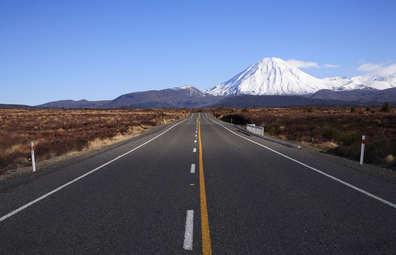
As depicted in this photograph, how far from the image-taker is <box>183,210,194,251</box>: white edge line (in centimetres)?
410

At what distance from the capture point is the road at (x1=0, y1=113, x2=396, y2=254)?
163 inches

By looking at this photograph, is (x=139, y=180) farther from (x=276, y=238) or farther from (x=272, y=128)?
(x=272, y=128)

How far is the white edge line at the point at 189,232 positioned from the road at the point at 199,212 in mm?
16

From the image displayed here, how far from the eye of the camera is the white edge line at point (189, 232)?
4102mm

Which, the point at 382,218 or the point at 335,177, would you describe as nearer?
the point at 382,218

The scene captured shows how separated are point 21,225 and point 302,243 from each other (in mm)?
4710

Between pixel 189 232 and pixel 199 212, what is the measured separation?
915mm

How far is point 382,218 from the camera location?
Result: 505 cm

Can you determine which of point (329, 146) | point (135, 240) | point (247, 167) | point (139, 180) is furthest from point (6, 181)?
point (329, 146)

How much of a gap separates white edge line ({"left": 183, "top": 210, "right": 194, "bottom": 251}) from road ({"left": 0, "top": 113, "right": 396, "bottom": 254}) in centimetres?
2

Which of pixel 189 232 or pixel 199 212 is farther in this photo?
pixel 199 212

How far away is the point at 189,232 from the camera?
4.54 metres

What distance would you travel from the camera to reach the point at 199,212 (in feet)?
17.8

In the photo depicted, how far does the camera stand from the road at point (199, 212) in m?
4.14
